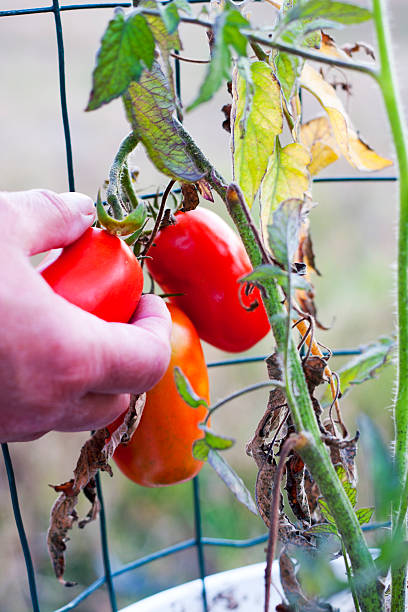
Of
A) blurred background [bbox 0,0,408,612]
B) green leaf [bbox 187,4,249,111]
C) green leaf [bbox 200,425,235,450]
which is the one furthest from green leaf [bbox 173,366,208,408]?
blurred background [bbox 0,0,408,612]

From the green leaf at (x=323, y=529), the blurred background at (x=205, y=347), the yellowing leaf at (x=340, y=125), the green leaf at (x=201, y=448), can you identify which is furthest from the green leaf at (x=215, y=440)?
the blurred background at (x=205, y=347)

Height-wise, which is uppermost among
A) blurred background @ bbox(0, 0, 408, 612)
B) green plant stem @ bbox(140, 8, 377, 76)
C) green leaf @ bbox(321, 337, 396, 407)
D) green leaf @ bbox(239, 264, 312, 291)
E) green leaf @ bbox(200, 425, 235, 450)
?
green plant stem @ bbox(140, 8, 377, 76)

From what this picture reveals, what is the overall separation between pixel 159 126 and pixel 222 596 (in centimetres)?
38

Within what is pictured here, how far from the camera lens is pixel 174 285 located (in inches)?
19.8

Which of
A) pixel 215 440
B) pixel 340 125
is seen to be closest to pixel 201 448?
pixel 215 440

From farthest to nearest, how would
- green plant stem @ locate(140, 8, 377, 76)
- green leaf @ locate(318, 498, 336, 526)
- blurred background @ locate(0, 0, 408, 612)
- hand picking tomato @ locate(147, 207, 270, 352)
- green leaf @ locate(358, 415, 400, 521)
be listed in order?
blurred background @ locate(0, 0, 408, 612), hand picking tomato @ locate(147, 207, 270, 352), green leaf @ locate(318, 498, 336, 526), green plant stem @ locate(140, 8, 377, 76), green leaf @ locate(358, 415, 400, 521)

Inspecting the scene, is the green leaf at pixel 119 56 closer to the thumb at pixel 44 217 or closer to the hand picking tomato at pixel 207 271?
the thumb at pixel 44 217

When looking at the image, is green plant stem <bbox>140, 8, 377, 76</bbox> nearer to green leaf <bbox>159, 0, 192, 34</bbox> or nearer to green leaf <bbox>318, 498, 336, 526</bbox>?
green leaf <bbox>159, 0, 192, 34</bbox>

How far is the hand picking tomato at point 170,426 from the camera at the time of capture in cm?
45

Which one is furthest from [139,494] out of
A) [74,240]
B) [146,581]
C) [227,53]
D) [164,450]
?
[227,53]

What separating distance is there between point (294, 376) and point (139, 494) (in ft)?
2.80

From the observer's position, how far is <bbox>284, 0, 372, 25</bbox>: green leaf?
10.8 inches

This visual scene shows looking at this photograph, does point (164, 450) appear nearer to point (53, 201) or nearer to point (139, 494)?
point (53, 201)

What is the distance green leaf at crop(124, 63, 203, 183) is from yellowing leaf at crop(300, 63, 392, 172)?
0.10 meters
